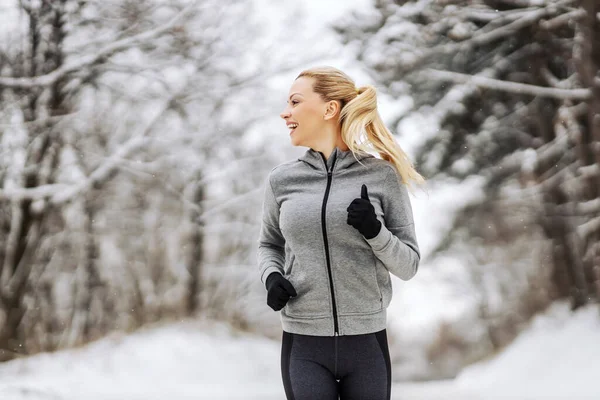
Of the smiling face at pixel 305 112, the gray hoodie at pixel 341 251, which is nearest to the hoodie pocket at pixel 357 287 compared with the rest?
the gray hoodie at pixel 341 251

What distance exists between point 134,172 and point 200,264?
849 mm

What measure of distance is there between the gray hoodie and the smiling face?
0.10 meters

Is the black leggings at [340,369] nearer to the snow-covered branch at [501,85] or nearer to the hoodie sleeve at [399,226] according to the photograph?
the hoodie sleeve at [399,226]

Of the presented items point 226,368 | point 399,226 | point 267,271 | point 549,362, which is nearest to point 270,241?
point 267,271

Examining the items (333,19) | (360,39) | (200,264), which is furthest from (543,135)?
(200,264)

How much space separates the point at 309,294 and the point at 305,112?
47 centimetres

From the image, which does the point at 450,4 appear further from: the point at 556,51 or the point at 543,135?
the point at 543,135

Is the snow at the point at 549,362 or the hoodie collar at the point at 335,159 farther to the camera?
the snow at the point at 549,362

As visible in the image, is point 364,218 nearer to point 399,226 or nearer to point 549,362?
point 399,226

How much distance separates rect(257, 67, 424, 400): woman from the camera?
1319 mm

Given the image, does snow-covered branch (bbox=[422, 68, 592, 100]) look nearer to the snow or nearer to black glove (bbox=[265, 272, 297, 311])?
the snow

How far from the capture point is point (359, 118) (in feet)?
4.68

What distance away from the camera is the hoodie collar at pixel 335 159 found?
142 centimetres

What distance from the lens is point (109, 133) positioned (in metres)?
4.00
